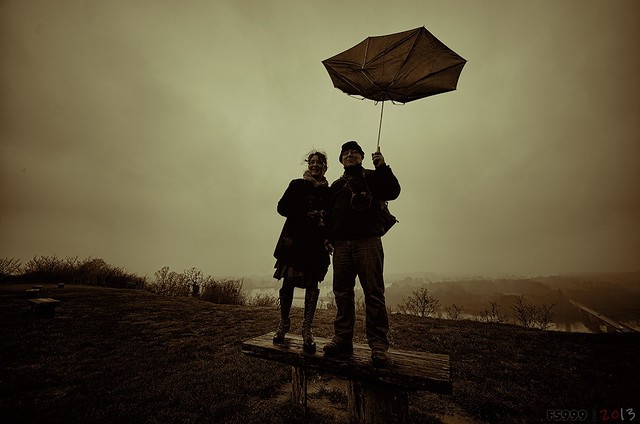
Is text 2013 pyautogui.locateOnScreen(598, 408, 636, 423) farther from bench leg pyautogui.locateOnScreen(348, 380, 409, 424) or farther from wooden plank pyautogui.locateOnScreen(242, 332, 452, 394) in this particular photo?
bench leg pyautogui.locateOnScreen(348, 380, 409, 424)

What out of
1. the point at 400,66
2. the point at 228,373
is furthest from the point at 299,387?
the point at 400,66

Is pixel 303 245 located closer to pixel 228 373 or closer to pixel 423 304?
pixel 228 373

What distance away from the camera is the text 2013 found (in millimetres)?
3914

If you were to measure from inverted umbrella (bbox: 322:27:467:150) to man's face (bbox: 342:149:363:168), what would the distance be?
44 cm

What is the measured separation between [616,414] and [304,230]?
5991mm

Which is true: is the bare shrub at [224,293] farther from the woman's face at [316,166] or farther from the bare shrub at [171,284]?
the woman's face at [316,166]

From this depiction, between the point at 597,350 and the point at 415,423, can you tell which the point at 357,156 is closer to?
the point at 415,423

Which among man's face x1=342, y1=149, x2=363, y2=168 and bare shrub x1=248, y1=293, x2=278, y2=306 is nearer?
man's face x1=342, y1=149, x2=363, y2=168

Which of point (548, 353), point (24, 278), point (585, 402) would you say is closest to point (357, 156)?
point (585, 402)

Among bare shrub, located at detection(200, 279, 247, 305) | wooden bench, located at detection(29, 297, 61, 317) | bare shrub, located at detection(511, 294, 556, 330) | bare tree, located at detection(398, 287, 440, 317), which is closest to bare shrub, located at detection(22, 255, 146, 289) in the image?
bare shrub, located at detection(200, 279, 247, 305)

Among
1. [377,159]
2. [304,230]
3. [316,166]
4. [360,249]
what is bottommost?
[360,249]

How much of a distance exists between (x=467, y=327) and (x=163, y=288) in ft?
59.0

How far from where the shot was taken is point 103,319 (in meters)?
8.95

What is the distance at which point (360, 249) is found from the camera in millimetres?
3004
